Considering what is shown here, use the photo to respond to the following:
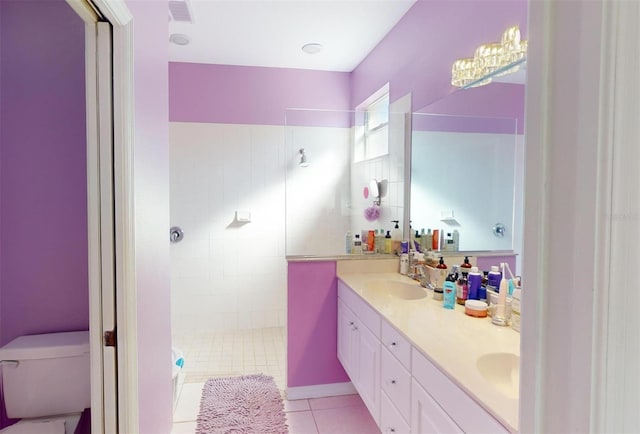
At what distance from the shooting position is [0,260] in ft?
5.72

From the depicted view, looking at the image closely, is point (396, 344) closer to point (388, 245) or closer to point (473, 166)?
point (473, 166)

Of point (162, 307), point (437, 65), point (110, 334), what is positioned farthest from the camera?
point (437, 65)

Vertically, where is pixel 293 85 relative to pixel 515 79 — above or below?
above

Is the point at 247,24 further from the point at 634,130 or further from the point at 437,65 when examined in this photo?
the point at 634,130

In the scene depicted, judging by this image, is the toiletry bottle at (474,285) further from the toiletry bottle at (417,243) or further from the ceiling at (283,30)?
the ceiling at (283,30)

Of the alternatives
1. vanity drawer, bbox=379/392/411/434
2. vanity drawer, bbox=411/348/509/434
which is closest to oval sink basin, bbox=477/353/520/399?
vanity drawer, bbox=411/348/509/434

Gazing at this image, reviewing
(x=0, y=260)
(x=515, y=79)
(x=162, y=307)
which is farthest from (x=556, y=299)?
(x=0, y=260)

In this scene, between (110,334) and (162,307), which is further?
(162,307)

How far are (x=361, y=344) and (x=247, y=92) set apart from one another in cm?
268

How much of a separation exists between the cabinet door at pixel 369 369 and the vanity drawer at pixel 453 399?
1.53 ft

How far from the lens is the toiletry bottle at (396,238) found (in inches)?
108

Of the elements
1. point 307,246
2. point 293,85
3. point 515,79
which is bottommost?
point 307,246

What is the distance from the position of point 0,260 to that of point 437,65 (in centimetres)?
245

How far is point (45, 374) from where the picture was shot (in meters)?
1.73
